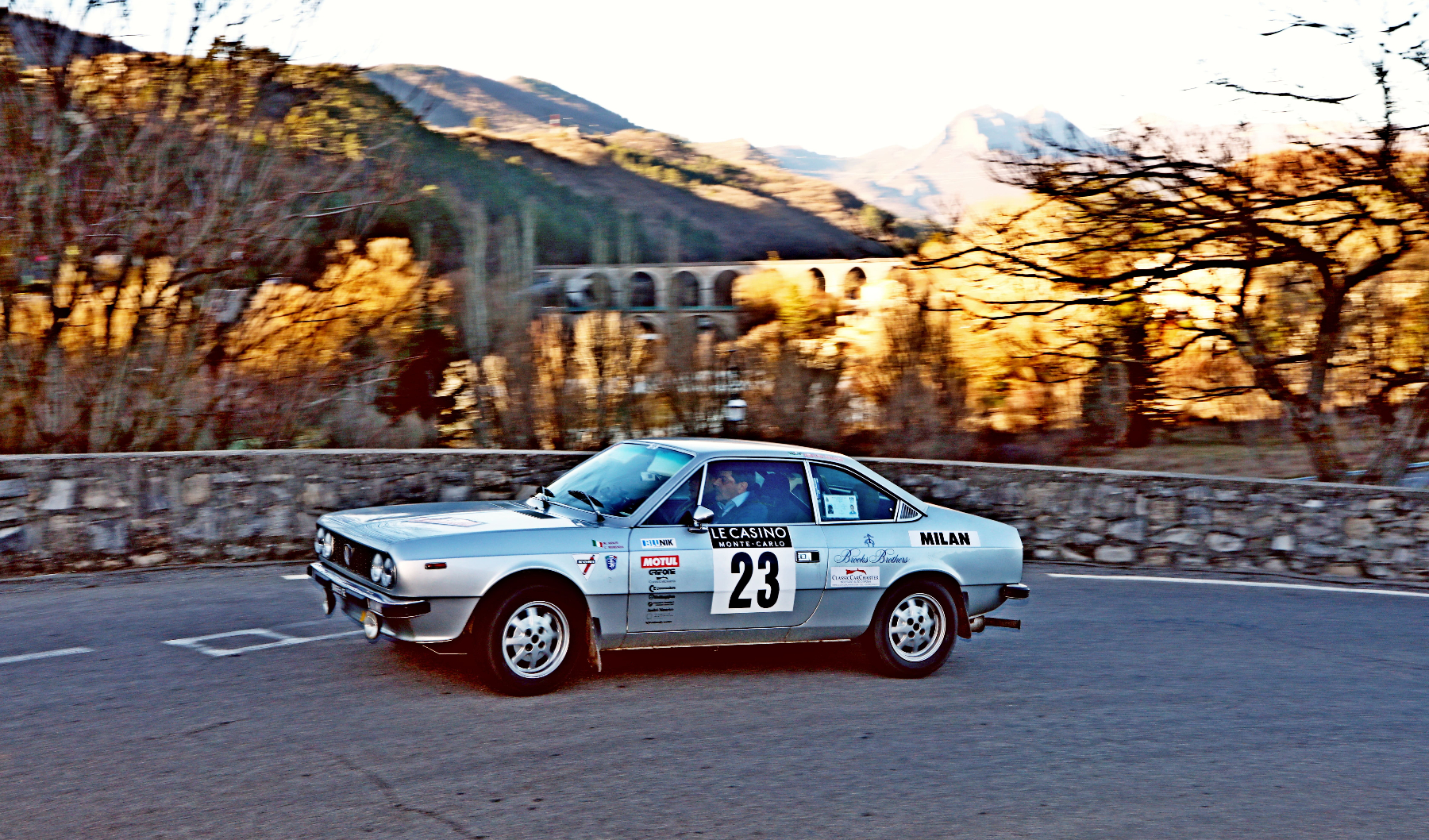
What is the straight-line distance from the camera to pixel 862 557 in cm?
765

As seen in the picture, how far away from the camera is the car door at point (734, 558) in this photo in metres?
7.04

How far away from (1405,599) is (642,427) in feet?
39.5

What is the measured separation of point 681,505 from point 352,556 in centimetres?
194

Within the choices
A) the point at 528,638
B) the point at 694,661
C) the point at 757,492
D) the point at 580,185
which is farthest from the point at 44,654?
the point at 580,185

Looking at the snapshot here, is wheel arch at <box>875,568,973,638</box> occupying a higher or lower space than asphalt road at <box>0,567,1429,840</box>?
higher

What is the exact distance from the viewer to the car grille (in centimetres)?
675

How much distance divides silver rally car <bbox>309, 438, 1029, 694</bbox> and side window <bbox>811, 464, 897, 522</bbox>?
1cm

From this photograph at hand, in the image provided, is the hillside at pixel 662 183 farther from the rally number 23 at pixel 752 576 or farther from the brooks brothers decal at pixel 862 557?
the rally number 23 at pixel 752 576

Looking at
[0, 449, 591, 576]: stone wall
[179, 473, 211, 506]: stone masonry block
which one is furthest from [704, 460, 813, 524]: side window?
[179, 473, 211, 506]: stone masonry block

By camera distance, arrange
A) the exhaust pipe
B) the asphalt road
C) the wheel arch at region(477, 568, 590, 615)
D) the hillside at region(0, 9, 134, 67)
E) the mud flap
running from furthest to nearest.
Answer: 1. the hillside at region(0, 9, 134, 67)
2. the exhaust pipe
3. the mud flap
4. the wheel arch at region(477, 568, 590, 615)
5. the asphalt road

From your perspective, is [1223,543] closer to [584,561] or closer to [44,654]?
[584,561]

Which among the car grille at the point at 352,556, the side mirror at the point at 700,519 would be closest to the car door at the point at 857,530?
the side mirror at the point at 700,519

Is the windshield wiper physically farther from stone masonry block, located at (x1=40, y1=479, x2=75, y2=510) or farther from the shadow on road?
stone masonry block, located at (x1=40, y1=479, x2=75, y2=510)

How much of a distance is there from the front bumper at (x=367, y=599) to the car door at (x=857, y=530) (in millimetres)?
2580
